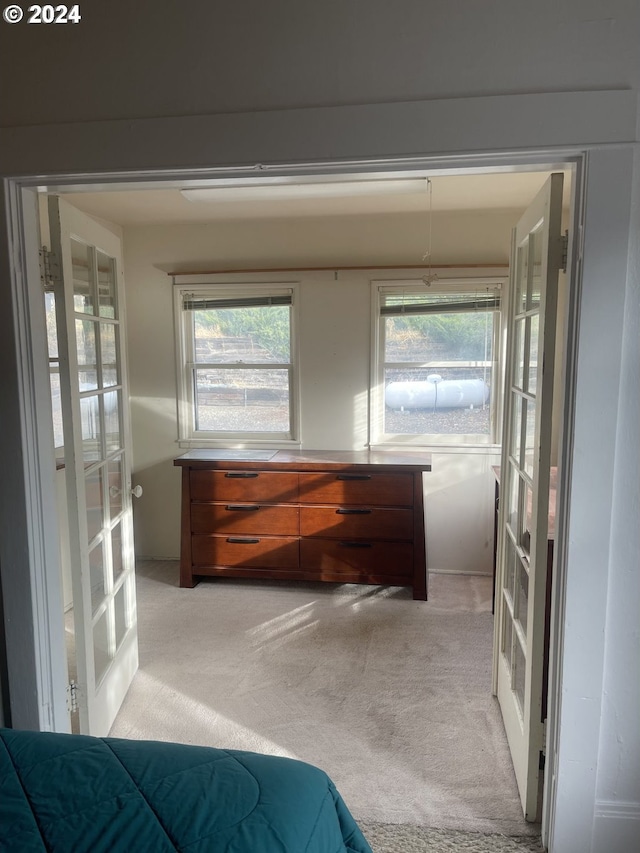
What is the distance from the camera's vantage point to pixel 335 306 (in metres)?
3.95

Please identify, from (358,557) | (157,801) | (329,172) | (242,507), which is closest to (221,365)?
(242,507)

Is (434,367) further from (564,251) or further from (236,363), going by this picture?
(564,251)

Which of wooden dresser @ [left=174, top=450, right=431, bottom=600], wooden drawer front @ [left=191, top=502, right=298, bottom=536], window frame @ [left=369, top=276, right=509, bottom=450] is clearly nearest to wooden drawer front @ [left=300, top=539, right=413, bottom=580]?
wooden dresser @ [left=174, top=450, right=431, bottom=600]

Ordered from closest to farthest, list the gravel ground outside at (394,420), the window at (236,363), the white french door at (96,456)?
the white french door at (96,456)
the gravel ground outside at (394,420)
the window at (236,363)

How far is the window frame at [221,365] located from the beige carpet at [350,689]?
3.39 feet

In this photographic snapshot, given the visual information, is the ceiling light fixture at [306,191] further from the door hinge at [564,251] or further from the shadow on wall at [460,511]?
the shadow on wall at [460,511]

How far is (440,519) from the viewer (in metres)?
4.01

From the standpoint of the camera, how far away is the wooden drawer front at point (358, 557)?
141 inches

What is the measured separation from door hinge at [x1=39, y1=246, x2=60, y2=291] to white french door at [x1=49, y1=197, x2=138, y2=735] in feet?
0.04

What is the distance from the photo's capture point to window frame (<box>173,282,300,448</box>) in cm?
400

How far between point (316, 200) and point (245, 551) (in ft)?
7.39

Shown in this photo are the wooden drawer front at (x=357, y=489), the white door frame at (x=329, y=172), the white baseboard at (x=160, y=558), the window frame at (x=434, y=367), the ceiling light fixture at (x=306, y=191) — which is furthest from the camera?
the white baseboard at (x=160, y=558)

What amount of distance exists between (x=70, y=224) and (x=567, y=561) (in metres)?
1.90

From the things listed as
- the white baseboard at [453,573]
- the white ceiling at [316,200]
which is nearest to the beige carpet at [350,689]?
the white baseboard at [453,573]
